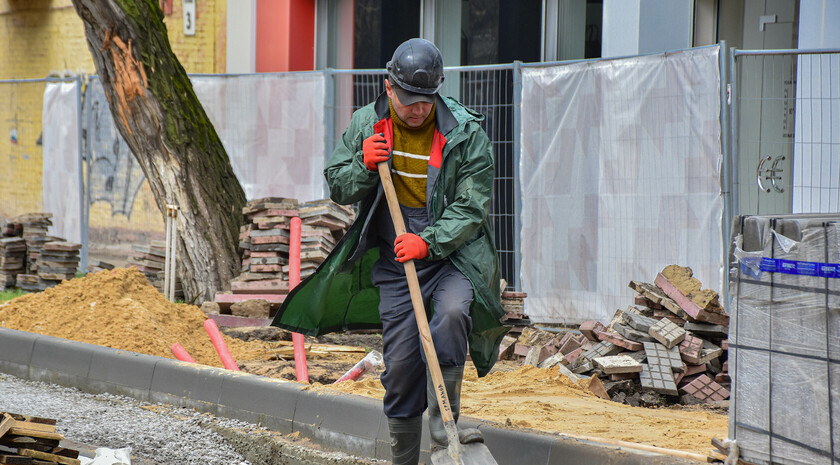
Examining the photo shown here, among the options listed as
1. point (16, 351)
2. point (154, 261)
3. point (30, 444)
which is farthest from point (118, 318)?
point (154, 261)

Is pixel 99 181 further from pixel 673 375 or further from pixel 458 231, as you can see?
pixel 458 231

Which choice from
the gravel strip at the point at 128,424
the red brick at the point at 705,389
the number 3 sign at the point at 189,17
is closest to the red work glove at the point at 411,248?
the gravel strip at the point at 128,424

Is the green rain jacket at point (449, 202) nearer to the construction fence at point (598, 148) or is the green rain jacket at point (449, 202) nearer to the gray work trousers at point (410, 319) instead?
the gray work trousers at point (410, 319)

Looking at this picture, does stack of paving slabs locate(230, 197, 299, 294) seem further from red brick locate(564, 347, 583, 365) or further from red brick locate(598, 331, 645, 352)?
red brick locate(598, 331, 645, 352)

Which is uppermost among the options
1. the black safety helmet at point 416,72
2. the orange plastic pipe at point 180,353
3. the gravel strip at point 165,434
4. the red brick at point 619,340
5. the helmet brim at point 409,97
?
the black safety helmet at point 416,72

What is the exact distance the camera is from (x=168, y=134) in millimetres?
10258

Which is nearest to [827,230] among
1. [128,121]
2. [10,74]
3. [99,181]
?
[128,121]

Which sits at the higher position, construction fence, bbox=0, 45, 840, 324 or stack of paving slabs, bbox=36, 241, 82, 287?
construction fence, bbox=0, 45, 840, 324

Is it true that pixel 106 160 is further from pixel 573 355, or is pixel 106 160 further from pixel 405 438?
pixel 405 438

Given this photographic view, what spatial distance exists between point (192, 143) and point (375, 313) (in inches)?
240

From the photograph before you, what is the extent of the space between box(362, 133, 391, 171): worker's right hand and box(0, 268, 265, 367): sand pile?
3.82 m

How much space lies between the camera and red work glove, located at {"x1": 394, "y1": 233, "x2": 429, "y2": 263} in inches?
163

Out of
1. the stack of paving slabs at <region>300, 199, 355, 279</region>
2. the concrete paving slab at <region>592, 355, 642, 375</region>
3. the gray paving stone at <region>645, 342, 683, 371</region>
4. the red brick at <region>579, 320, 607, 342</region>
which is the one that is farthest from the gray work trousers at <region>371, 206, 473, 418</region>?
the stack of paving slabs at <region>300, 199, 355, 279</region>

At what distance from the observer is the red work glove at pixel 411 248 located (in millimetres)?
4145
